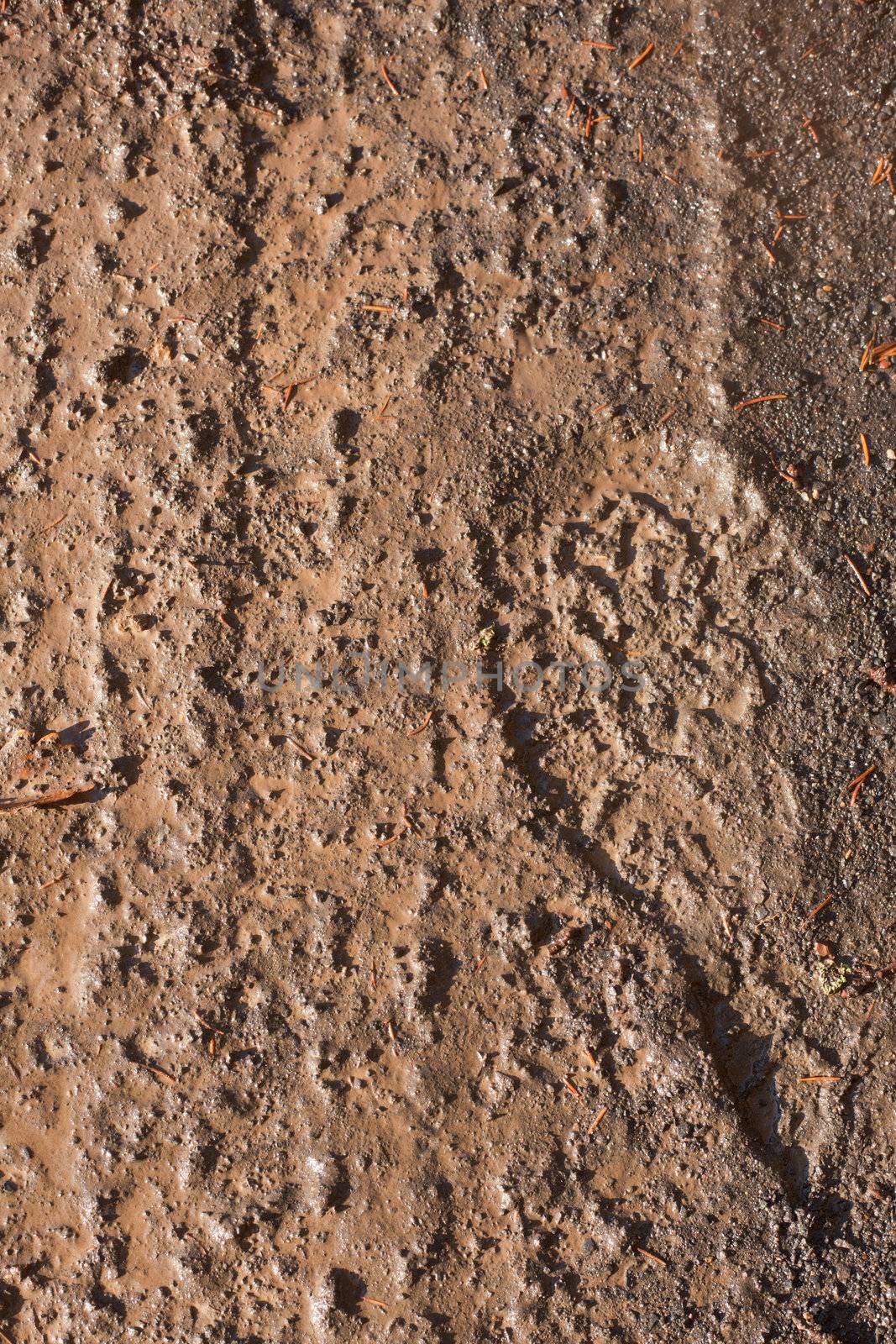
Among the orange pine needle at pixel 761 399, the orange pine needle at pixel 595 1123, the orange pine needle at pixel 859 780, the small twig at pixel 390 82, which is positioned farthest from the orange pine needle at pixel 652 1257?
the small twig at pixel 390 82

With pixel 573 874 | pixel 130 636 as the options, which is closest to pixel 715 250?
pixel 573 874

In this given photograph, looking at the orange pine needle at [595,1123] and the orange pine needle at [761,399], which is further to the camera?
the orange pine needle at [761,399]

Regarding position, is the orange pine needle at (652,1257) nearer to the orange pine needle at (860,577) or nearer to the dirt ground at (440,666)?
the dirt ground at (440,666)

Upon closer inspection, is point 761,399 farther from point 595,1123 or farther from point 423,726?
point 595,1123

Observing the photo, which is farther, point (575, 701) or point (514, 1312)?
point (575, 701)

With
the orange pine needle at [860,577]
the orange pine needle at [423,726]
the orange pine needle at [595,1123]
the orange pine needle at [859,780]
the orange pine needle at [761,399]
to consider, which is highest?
the orange pine needle at [761,399]

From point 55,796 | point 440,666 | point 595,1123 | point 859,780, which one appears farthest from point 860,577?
point 55,796

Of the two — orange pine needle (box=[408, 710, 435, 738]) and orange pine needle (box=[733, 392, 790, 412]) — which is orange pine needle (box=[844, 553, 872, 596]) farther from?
A: orange pine needle (box=[408, 710, 435, 738])

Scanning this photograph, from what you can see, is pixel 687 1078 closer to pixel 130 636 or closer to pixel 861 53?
pixel 130 636

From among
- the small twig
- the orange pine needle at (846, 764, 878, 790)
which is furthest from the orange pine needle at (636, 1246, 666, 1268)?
the small twig
